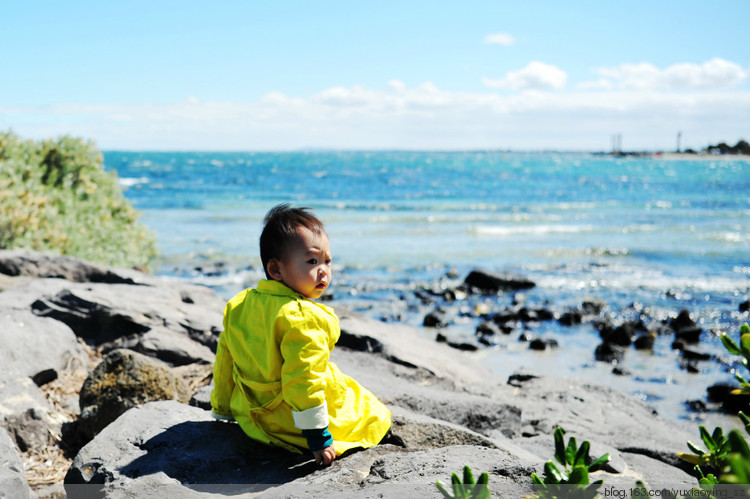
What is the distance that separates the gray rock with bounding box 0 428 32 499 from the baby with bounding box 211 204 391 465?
0.99 meters

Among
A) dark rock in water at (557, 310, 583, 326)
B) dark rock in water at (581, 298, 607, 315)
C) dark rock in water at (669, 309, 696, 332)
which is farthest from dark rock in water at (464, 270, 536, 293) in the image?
dark rock in water at (669, 309, 696, 332)

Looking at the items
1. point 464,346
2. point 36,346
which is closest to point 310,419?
point 36,346

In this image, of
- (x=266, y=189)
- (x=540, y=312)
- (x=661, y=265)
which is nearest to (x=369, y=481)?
(x=540, y=312)

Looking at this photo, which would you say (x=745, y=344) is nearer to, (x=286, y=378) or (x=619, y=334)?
(x=286, y=378)

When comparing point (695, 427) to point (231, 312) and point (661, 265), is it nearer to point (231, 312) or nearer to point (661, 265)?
point (231, 312)

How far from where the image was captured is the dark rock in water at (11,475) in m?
2.80

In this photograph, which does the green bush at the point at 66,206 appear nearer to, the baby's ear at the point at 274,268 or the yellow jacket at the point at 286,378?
the yellow jacket at the point at 286,378

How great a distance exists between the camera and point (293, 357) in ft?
9.39

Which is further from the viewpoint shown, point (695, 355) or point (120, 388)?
point (695, 355)

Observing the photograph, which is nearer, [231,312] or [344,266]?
[231,312]

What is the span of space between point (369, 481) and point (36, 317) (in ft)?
12.4

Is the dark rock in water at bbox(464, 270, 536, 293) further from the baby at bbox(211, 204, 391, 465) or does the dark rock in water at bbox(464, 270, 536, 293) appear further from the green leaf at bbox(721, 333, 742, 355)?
the green leaf at bbox(721, 333, 742, 355)

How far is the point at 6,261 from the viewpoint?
6.90 m

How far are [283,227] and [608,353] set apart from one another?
7.77 meters
